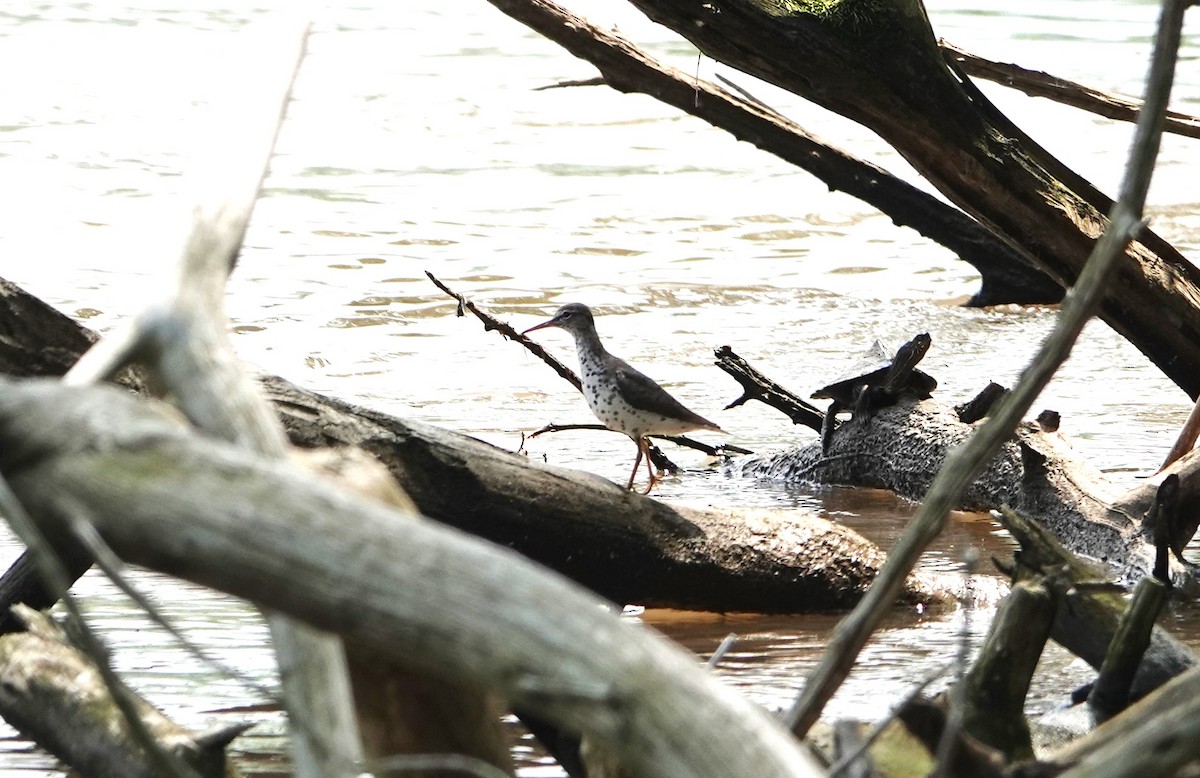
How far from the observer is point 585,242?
11.7 metres

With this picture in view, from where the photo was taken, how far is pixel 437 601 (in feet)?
4.66

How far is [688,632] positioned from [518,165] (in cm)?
987

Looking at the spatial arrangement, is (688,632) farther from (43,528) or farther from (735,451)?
(43,528)

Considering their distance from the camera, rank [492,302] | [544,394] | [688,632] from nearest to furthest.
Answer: [688,632]
[544,394]
[492,302]

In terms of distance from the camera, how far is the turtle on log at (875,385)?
6.23m

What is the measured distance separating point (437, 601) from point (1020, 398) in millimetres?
1046

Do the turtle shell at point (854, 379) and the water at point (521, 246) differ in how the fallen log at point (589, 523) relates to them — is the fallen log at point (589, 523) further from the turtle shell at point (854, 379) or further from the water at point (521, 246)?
the turtle shell at point (854, 379)

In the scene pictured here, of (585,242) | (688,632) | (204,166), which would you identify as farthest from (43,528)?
(585,242)

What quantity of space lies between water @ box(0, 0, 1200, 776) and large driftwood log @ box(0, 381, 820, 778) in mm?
519

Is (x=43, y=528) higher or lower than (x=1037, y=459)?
higher

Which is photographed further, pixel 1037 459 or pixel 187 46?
pixel 187 46

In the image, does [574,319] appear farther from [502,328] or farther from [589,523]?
[589,523]

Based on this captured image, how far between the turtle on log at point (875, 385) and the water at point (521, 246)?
0.36 m

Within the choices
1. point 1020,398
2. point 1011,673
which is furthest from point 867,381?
point 1020,398
